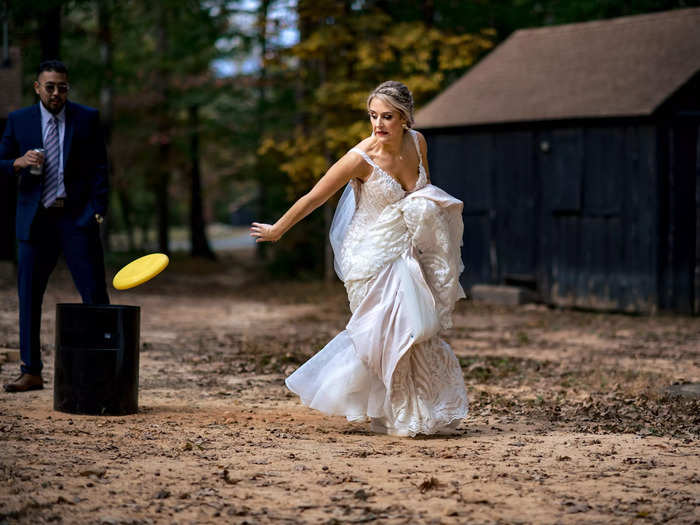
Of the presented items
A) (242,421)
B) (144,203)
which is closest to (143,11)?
(144,203)

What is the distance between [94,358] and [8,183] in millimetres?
15613

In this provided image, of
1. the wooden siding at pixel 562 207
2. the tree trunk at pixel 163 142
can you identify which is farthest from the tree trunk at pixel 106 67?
the wooden siding at pixel 562 207

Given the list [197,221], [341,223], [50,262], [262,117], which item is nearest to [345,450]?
[341,223]

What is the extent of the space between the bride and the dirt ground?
0.23m

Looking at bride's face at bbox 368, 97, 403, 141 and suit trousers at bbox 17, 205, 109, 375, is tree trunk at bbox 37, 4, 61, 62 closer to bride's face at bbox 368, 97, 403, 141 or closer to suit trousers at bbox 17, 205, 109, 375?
suit trousers at bbox 17, 205, 109, 375

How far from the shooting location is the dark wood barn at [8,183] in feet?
69.7

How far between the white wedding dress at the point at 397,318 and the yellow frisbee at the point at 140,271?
115 centimetres

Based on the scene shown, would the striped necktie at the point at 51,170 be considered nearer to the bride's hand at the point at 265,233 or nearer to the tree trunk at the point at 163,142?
the bride's hand at the point at 265,233

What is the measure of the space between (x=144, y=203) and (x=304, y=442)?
32.7 m

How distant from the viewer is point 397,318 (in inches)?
248

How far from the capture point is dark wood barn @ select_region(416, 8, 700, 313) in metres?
15.8

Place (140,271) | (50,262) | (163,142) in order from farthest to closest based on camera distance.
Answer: (163,142)
(50,262)
(140,271)

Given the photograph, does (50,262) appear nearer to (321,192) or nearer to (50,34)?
(321,192)

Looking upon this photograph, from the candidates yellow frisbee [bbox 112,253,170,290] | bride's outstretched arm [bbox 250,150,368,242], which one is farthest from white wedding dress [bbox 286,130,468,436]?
yellow frisbee [bbox 112,253,170,290]
